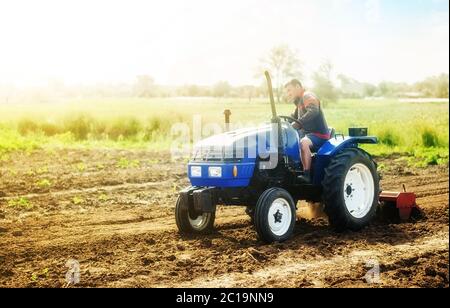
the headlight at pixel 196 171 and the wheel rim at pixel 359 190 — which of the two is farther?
the wheel rim at pixel 359 190

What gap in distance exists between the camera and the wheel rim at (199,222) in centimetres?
707

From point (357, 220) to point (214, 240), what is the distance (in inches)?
62.3

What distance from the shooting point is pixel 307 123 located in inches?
277

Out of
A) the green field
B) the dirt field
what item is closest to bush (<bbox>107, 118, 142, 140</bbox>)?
the green field

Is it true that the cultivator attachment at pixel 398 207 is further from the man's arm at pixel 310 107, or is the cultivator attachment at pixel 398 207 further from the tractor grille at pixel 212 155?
the tractor grille at pixel 212 155

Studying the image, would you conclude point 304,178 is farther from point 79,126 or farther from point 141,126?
point 141,126

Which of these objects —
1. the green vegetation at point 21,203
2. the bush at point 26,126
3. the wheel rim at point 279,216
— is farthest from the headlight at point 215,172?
the bush at point 26,126

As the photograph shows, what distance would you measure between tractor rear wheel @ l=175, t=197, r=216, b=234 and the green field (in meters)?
5.24

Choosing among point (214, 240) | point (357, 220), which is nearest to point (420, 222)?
point (357, 220)

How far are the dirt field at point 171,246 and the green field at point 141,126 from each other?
135 inches

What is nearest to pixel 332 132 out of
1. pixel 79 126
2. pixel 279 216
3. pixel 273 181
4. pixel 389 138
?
pixel 273 181

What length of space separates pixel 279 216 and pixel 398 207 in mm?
1835

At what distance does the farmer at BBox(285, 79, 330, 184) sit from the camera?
22.6 feet
